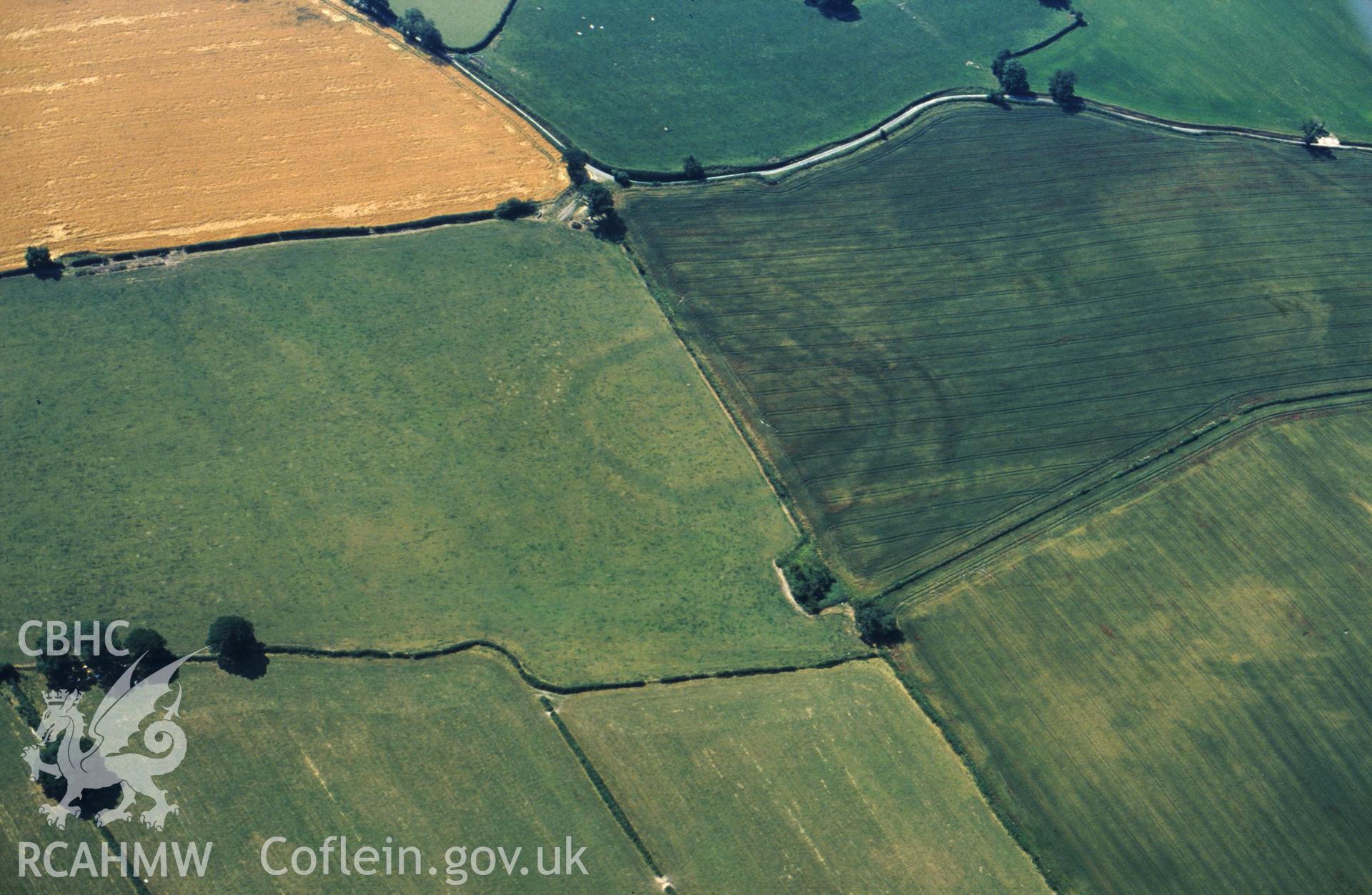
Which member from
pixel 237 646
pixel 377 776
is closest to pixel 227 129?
pixel 237 646

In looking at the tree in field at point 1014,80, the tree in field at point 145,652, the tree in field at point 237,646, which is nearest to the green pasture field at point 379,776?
the tree in field at point 237,646

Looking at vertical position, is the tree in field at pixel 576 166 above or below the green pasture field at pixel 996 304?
above

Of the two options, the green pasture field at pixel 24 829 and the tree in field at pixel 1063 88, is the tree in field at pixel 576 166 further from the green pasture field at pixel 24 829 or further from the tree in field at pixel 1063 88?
the green pasture field at pixel 24 829

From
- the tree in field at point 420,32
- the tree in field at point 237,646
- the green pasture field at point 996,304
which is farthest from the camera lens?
the tree in field at point 420,32

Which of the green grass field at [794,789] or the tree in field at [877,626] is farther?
the tree in field at [877,626]

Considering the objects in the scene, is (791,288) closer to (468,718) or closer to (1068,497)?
(1068,497)

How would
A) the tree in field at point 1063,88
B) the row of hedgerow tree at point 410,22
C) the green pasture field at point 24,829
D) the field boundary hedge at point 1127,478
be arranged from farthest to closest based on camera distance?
1. the tree in field at point 1063,88
2. the row of hedgerow tree at point 410,22
3. the field boundary hedge at point 1127,478
4. the green pasture field at point 24,829

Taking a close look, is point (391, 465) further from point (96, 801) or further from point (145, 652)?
point (96, 801)
